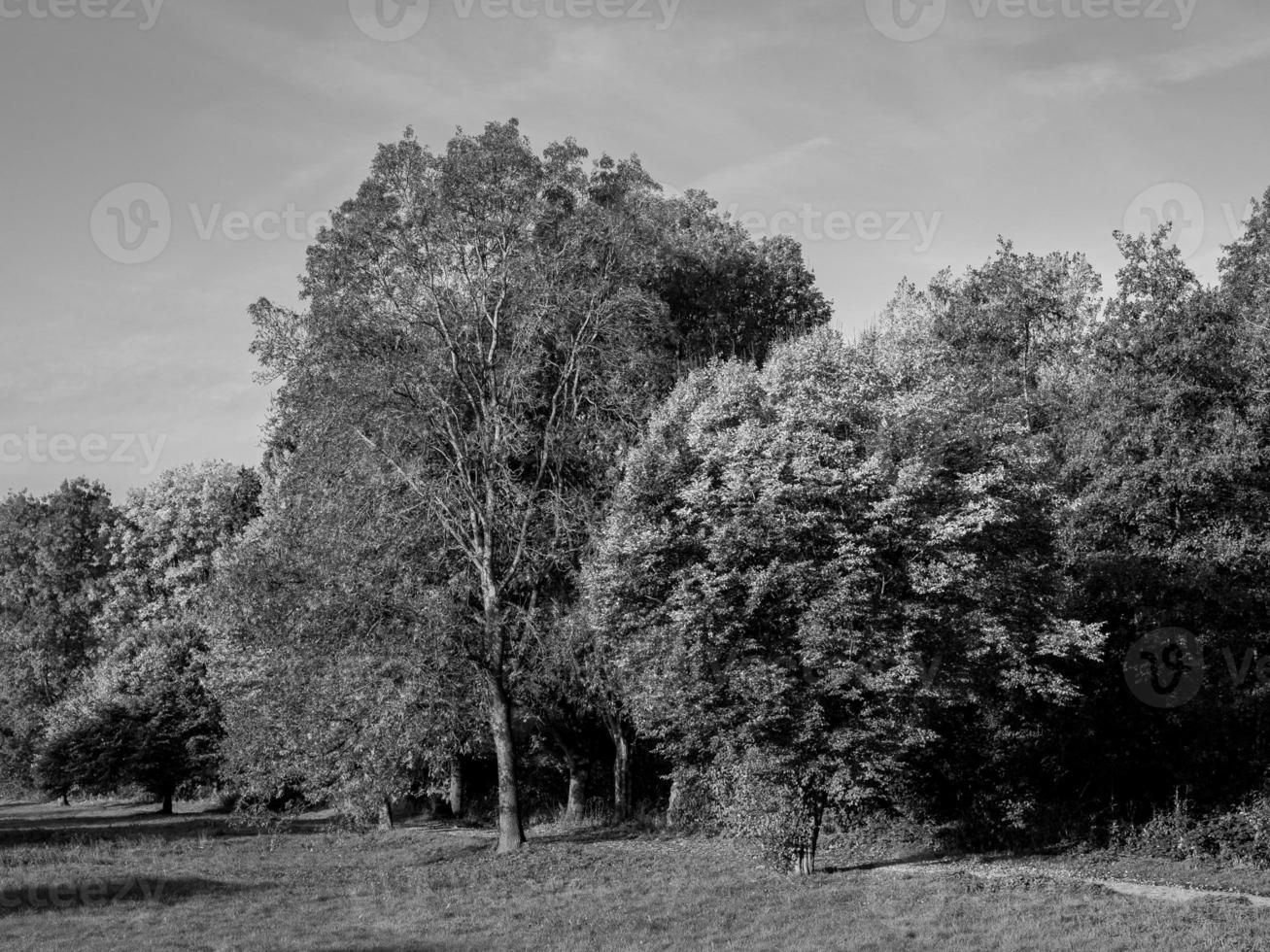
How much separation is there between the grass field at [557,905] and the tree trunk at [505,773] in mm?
542

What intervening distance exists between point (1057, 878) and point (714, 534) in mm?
8720

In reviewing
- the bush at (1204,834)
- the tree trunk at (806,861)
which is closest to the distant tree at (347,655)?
the tree trunk at (806,861)

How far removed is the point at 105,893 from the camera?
64.0 ft

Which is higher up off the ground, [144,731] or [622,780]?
[144,731]

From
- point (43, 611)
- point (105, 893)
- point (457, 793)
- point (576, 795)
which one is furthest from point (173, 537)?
point (105, 893)

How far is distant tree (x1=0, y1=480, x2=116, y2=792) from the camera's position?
6050cm

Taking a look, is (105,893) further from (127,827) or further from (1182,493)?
(1182,493)

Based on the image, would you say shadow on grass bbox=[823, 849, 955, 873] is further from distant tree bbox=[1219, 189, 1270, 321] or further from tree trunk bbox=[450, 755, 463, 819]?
tree trunk bbox=[450, 755, 463, 819]

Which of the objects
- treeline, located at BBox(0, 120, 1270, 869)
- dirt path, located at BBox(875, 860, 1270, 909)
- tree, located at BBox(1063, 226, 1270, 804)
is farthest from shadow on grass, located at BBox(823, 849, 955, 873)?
tree, located at BBox(1063, 226, 1270, 804)

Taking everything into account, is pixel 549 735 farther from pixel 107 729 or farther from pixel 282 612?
pixel 107 729

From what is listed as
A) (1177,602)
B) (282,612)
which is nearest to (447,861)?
(282,612)

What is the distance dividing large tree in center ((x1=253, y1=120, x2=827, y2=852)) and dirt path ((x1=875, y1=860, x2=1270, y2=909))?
10015 mm

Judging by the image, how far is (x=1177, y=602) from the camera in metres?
22.9

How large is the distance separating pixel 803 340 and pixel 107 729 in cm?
2947
